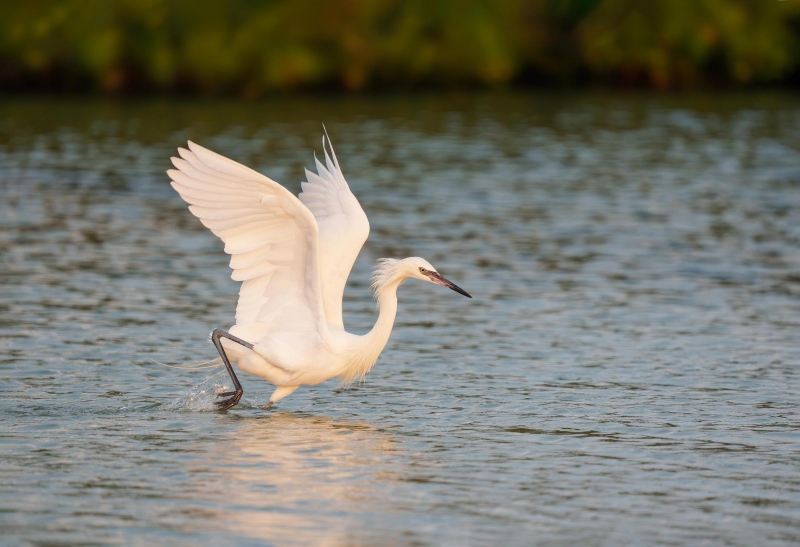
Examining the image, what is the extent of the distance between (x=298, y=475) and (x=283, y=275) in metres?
2.03

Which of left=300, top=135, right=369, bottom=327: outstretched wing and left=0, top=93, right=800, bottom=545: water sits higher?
left=300, top=135, right=369, bottom=327: outstretched wing

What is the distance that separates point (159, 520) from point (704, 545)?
2984 millimetres

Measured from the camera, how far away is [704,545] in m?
7.32

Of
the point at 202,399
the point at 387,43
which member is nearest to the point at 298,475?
the point at 202,399

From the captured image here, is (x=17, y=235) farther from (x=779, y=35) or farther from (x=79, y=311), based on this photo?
(x=779, y=35)

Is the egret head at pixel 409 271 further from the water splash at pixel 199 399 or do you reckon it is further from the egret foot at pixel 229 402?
the water splash at pixel 199 399

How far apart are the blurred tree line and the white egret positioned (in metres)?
26.7

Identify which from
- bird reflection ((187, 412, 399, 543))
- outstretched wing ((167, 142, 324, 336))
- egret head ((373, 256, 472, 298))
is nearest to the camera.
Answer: bird reflection ((187, 412, 399, 543))

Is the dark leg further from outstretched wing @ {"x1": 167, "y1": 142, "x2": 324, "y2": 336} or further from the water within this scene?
outstretched wing @ {"x1": 167, "y1": 142, "x2": 324, "y2": 336}

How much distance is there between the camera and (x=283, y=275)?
1019 centimetres

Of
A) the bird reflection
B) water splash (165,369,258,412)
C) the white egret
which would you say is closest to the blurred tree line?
water splash (165,369,258,412)

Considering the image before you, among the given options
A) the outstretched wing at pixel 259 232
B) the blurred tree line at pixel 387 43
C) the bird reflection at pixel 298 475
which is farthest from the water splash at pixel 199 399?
the blurred tree line at pixel 387 43

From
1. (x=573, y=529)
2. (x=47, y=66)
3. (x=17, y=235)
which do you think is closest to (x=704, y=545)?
(x=573, y=529)

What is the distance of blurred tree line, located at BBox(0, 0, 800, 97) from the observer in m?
36.3
